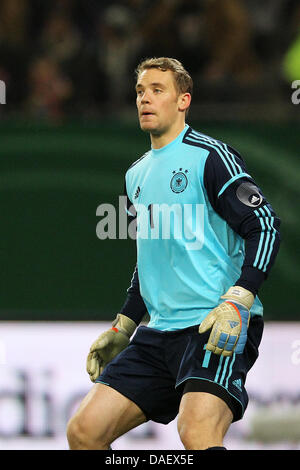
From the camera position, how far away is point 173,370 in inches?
163

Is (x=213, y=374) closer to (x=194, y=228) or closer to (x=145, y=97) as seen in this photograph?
(x=194, y=228)

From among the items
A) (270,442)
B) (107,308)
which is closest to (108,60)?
(107,308)

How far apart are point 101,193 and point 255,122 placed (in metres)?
1.20

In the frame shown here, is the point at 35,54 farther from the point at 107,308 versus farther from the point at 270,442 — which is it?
the point at 270,442

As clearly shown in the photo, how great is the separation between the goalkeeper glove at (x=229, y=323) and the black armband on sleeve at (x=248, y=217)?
74 millimetres

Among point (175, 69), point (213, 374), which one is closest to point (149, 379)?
point (213, 374)

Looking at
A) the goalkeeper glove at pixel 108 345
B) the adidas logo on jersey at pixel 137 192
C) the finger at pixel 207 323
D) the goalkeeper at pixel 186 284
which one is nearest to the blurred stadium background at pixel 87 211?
the goalkeeper glove at pixel 108 345

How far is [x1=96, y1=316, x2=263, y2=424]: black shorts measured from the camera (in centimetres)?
395

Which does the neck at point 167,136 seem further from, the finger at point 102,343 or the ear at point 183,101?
the finger at point 102,343

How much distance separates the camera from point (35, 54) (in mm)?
7910

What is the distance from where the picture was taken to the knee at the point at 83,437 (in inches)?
160

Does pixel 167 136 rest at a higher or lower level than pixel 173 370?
higher

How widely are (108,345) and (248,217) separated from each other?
40.3 inches

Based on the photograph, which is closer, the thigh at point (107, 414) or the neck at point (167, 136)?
the thigh at point (107, 414)
